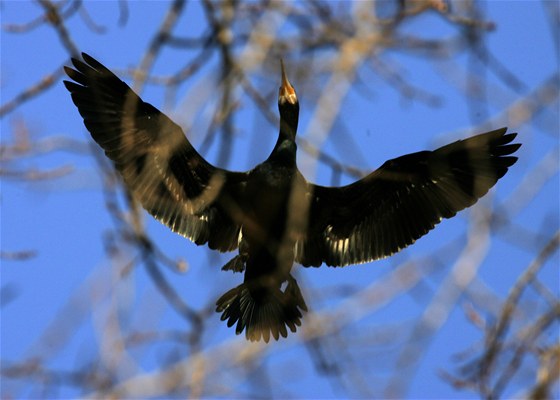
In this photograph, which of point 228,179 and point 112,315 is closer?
point 112,315

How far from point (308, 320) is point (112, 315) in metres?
1.11

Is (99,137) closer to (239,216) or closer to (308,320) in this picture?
(239,216)

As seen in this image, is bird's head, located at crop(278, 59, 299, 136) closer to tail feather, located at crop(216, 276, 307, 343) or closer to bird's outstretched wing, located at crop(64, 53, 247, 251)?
bird's outstretched wing, located at crop(64, 53, 247, 251)

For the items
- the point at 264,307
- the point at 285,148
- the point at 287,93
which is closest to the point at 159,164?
the point at 285,148

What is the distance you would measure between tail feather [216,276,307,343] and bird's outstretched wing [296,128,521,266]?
0.42 meters

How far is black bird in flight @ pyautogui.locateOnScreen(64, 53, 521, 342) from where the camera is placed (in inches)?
186

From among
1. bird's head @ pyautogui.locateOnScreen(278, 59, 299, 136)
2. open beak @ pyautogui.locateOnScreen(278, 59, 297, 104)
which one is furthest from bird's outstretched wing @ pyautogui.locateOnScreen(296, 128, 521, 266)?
open beak @ pyautogui.locateOnScreen(278, 59, 297, 104)

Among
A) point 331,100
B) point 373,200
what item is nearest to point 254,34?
point 331,100

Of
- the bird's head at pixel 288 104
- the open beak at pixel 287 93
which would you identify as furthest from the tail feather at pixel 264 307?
the open beak at pixel 287 93

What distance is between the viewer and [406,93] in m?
4.80

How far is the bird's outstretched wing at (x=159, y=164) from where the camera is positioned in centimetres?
475

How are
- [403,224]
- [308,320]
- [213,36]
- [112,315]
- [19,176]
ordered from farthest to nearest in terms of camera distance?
[403,224] → [308,320] → [19,176] → [112,315] → [213,36]

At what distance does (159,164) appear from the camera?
4.92 meters

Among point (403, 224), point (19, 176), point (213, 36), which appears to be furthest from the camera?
point (403, 224)
